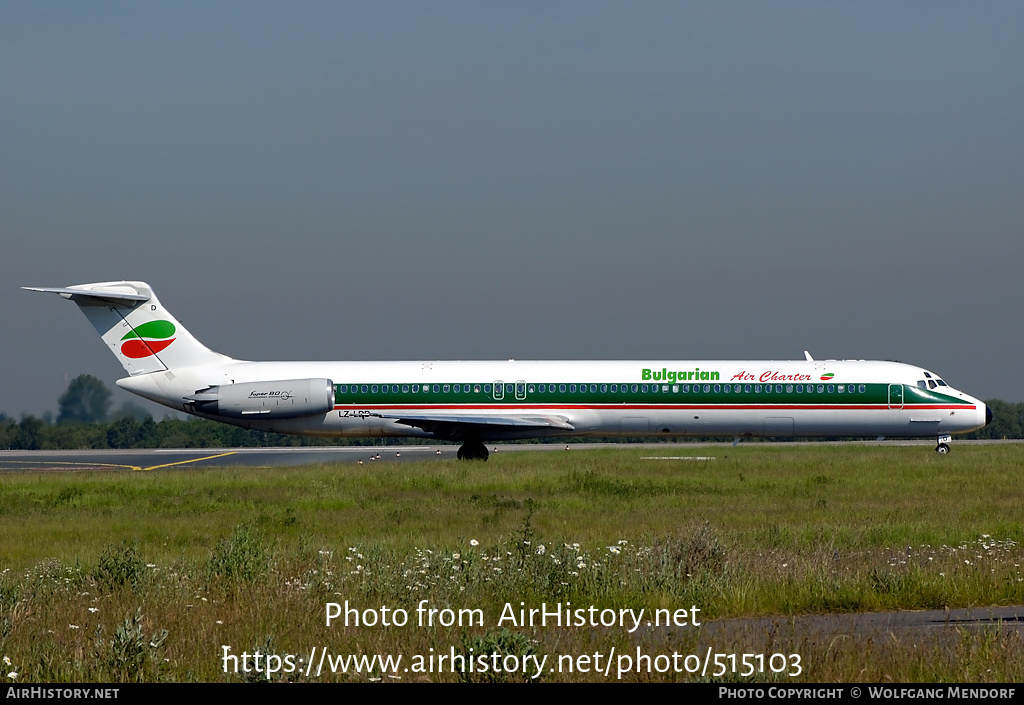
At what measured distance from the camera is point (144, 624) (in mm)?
10133

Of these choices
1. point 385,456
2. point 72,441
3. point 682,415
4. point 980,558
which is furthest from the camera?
point 72,441

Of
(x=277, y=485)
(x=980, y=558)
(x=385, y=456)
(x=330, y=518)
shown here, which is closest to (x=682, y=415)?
(x=385, y=456)

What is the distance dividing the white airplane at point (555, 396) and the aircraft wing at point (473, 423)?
0.07 m

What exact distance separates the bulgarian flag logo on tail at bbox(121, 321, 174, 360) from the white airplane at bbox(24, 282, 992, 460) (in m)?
0.03

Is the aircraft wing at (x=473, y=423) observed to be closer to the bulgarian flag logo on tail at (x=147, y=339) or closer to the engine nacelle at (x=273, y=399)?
the engine nacelle at (x=273, y=399)

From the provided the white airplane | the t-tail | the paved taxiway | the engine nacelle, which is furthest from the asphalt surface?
the t-tail

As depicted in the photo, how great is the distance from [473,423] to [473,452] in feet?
6.68

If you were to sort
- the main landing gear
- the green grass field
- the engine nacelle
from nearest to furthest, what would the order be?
the green grass field → the engine nacelle → the main landing gear

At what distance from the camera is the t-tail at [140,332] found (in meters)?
37.2

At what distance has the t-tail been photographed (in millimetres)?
Result: 37250

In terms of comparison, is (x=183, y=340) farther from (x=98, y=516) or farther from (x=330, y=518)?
(x=330, y=518)

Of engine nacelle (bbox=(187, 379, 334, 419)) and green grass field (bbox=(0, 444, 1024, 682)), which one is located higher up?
engine nacelle (bbox=(187, 379, 334, 419))

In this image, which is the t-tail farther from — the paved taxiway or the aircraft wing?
the aircraft wing
